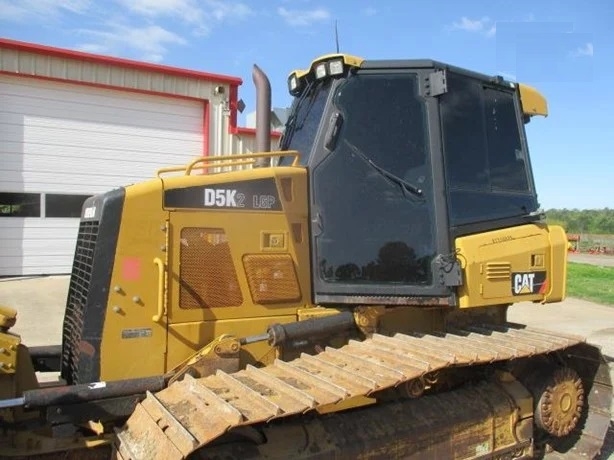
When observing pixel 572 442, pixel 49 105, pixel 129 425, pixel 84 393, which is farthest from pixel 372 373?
pixel 49 105

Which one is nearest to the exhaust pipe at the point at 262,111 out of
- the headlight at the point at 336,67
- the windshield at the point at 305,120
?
the windshield at the point at 305,120

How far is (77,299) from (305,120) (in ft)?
6.43

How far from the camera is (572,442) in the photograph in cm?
Result: 452

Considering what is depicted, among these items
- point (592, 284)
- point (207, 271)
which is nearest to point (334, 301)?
point (207, 271)

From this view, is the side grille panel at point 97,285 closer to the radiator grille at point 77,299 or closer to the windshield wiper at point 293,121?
the radiator grille at point 77,299

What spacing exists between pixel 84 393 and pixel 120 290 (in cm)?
58

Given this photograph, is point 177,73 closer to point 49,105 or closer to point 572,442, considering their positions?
point 49,105

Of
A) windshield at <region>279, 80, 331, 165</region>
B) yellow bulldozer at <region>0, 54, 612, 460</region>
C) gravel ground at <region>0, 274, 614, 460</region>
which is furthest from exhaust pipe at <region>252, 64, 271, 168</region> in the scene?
gravel ground at <region>0, 274, 614, 460</region>

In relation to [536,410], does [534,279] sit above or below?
above

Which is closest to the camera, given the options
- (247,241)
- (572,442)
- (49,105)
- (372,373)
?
(372,373)

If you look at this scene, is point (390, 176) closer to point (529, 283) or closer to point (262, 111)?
point (262, 111)

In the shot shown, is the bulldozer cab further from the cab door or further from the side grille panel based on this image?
the side grille panel

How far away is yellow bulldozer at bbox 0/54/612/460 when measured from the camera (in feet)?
10.3

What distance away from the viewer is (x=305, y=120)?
420 centimetres
